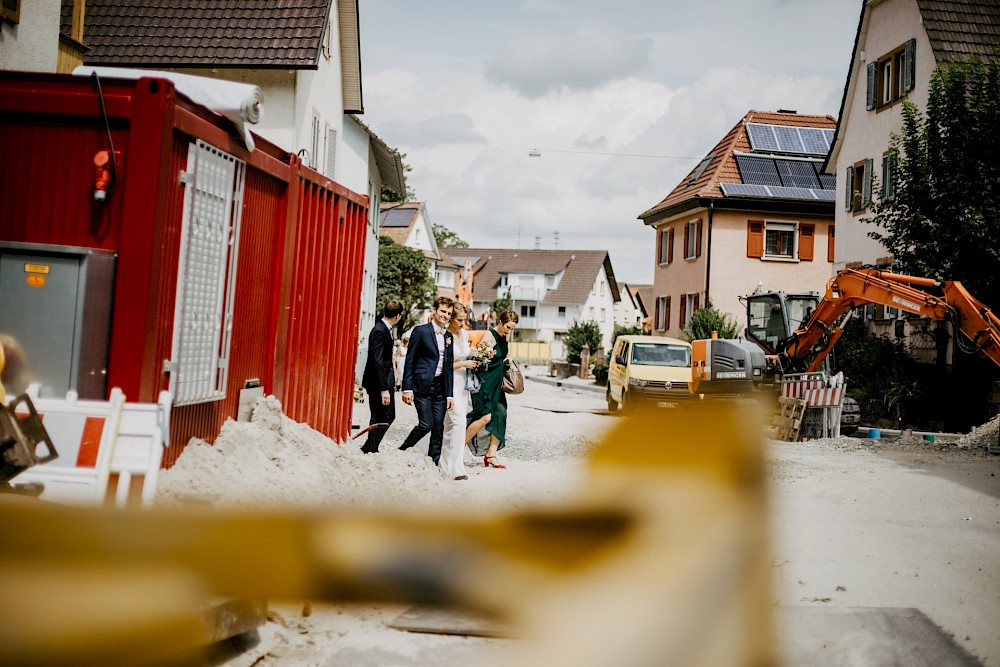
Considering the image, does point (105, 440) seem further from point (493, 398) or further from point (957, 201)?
point (957, 201)

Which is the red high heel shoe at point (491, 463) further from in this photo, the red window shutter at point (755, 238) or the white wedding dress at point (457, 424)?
the red window shutter at point (755, 238)

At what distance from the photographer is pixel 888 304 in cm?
1748

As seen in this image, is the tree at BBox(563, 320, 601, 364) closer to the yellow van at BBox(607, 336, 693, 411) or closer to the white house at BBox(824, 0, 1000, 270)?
the white house at BBox(824, 0, 1000, 270)

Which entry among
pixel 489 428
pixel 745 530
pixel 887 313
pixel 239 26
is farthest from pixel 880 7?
pixel 745 530

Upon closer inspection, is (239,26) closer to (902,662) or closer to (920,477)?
(920,477)

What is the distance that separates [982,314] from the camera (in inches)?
637

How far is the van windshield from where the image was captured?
22859 millimetres

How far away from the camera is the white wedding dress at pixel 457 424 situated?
1047 centimetres

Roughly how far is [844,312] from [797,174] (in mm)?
23777

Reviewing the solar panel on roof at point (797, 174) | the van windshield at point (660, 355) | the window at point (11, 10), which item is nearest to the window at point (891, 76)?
the van windshield at point (660, 355)

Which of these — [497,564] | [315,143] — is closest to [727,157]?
[315,143]

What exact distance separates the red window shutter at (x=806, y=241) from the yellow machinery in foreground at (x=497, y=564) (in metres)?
41.2

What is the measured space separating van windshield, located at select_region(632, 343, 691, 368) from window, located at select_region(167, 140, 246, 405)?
55.6 feet

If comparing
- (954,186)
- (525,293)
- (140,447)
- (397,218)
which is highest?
(397,218)
